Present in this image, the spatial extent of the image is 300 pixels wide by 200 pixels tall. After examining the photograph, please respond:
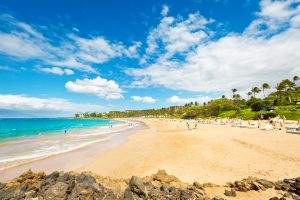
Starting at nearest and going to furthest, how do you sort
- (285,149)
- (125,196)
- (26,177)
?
1. (125,196)
2. (26,177)
3. (285,149)

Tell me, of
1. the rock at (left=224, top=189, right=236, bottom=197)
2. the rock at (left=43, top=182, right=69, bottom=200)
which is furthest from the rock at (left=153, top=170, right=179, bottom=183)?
the rock at (left=43, top=182, right=69, bottom=200)

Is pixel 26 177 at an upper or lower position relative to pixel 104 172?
upper

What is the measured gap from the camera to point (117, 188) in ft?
33.9

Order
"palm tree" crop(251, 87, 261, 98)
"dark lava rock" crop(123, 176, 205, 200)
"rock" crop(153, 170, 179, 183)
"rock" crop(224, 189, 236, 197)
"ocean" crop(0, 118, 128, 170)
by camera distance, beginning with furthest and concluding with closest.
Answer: "palm tree" crop(251, 87, 261, 98)
"ocean" crop(0, 118, 128, 170)
"rock" crop(153, 170, 179, 183)
"rock" crop(224, 189, 236, 197)
"dark lava rock" crop(123, 176, 205, 200)

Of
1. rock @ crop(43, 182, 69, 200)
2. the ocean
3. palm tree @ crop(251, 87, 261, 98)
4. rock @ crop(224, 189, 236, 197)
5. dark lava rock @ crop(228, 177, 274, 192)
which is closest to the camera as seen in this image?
rock @ crop(43, 182, 69, 200)

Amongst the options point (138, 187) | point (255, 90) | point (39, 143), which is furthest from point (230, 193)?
point (255, 90)

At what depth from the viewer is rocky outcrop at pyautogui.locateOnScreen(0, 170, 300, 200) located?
886cm

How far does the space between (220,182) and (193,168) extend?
3.32 metres

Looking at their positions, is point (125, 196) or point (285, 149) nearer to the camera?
point (125, 196)

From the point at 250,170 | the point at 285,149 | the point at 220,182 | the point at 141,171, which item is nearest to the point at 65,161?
the point at 141,171

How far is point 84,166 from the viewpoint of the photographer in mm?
18188

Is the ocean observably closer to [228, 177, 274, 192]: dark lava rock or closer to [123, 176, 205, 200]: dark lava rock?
[123, 176, 205, 200]: dark lava rock

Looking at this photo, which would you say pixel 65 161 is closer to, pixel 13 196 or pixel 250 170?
pixel 13 196

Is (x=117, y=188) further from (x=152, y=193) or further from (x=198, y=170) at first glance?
(x=198, y=170)
